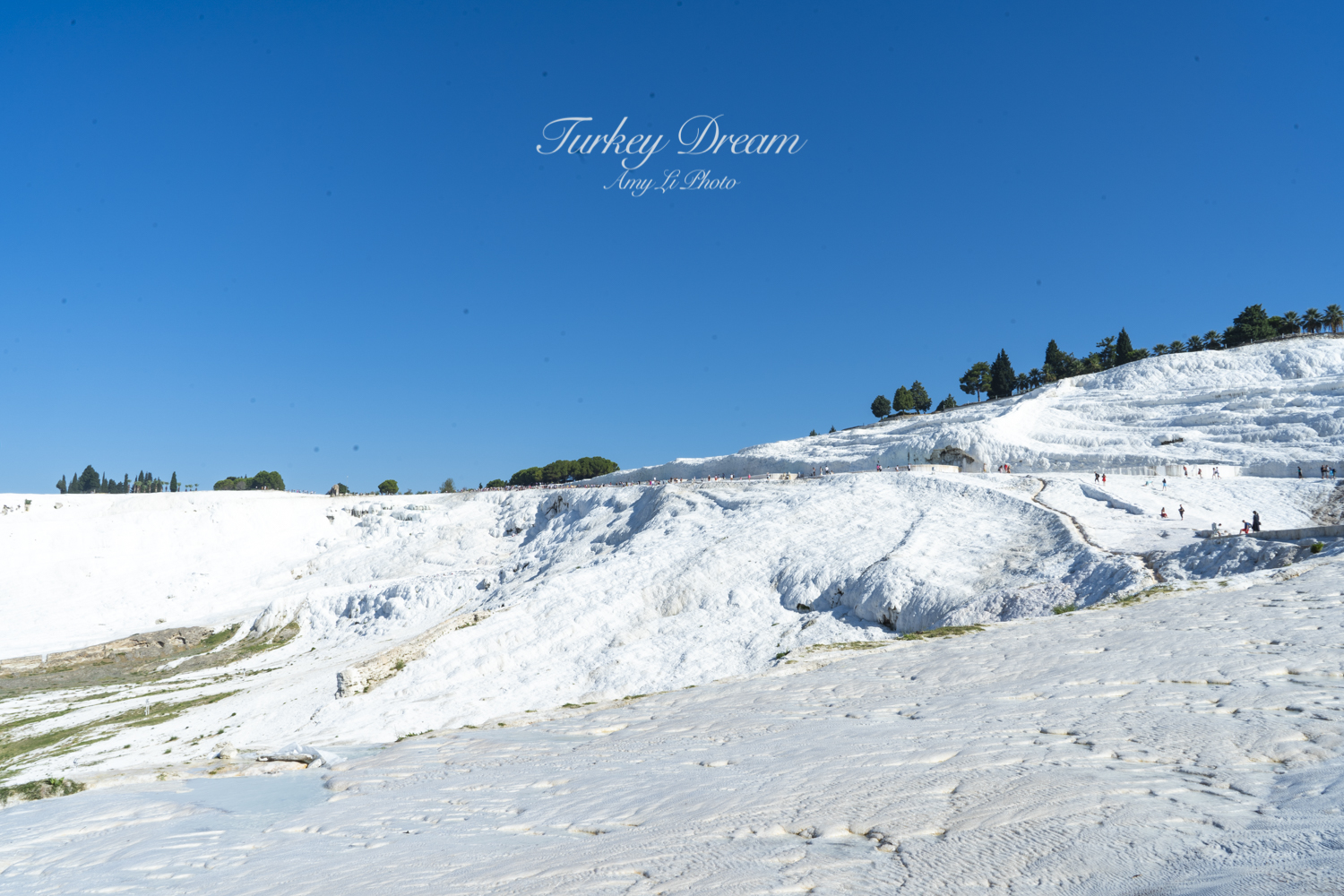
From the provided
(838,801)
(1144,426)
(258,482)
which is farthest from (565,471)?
(838,801)

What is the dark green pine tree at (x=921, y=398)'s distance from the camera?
11044 centimetres

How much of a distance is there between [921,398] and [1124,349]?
28.1 m

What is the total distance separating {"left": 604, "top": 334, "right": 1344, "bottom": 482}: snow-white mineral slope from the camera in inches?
1993

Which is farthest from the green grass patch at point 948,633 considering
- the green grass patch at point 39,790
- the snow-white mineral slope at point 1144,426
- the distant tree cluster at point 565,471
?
the distant tree cluster at point 565,471

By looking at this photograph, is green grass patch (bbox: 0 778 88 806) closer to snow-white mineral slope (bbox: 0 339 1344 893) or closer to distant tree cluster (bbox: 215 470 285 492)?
snow-white mineral slope (bbox: 0 339 1344 893)

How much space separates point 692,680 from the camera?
900 inches

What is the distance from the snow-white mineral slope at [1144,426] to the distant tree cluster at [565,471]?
78.3ft

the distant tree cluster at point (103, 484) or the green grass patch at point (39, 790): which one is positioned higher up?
the distant tree cluster at point (103, 484)

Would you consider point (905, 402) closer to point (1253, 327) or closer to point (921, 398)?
point (921, 398)

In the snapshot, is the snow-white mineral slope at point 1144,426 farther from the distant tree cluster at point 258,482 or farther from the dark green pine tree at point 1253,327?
the distant tree cluster at point 258,482

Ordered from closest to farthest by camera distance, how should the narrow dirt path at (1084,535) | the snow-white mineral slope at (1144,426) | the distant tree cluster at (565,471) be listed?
the narrow dirt path at (1084,535) < the snow-white mineral slope at (1144,426) < the distant tree cluster at (565,471)

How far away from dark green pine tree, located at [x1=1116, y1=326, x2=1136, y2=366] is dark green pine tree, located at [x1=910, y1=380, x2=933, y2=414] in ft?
84.6

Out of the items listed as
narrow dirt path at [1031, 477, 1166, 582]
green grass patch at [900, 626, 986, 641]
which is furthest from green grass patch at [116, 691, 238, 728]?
narrow dirt path at [1031, 477, 1166, 582]

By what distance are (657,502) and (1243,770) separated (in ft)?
122
